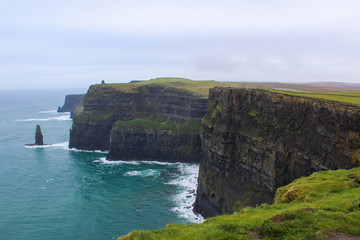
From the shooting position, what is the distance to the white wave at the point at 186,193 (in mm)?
47941

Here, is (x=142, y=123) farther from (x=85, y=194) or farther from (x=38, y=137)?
(x=85, y=194)

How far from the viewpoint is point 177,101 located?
94.3 metres

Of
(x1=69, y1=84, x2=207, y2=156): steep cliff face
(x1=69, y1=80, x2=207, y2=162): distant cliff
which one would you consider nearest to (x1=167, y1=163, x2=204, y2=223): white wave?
(x1=69, y1=80, x2=207, y2=162): distant cliff

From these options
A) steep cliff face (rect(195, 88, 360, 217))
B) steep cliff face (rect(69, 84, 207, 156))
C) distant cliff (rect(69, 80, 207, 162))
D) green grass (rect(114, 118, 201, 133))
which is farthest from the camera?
steep cliff face (rect(69, 84, 207, 156))

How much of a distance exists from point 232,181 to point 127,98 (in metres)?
63.2

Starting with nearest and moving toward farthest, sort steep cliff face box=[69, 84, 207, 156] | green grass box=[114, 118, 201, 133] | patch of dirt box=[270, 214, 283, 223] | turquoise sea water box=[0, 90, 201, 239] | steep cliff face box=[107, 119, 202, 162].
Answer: patch of dirt box=[270, 214, 283, 223] → turquoise sea water box=[0, 90, 201, 239] → steep cliff face box=[107, 119, 202, 162] → green grass box=[114, 118, 201, 133] → steep cliff face box=[69, 84, 207, 156]

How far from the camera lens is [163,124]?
90.1 m

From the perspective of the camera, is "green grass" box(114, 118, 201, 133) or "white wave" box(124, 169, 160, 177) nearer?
"white wave" box(124, 169, 160, 177)

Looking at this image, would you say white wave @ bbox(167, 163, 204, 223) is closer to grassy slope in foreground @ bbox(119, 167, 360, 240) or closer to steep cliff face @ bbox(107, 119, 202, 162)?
steep cliff face @ bbox(107, 119, 202, 162)

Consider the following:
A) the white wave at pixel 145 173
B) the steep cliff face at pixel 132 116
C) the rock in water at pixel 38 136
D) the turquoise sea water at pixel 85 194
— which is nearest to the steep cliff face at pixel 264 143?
the turquoise sea water at pixel 85 194

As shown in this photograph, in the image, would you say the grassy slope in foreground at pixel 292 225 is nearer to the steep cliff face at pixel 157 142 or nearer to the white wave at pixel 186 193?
the white wave at pixel 186 193

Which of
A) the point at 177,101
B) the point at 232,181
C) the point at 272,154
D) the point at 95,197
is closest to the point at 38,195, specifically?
the point at 95,197

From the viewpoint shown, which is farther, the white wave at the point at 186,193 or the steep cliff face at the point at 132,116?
the steep cliff face at the point at 132,116

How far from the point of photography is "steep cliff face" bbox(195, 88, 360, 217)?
29.3 metres
